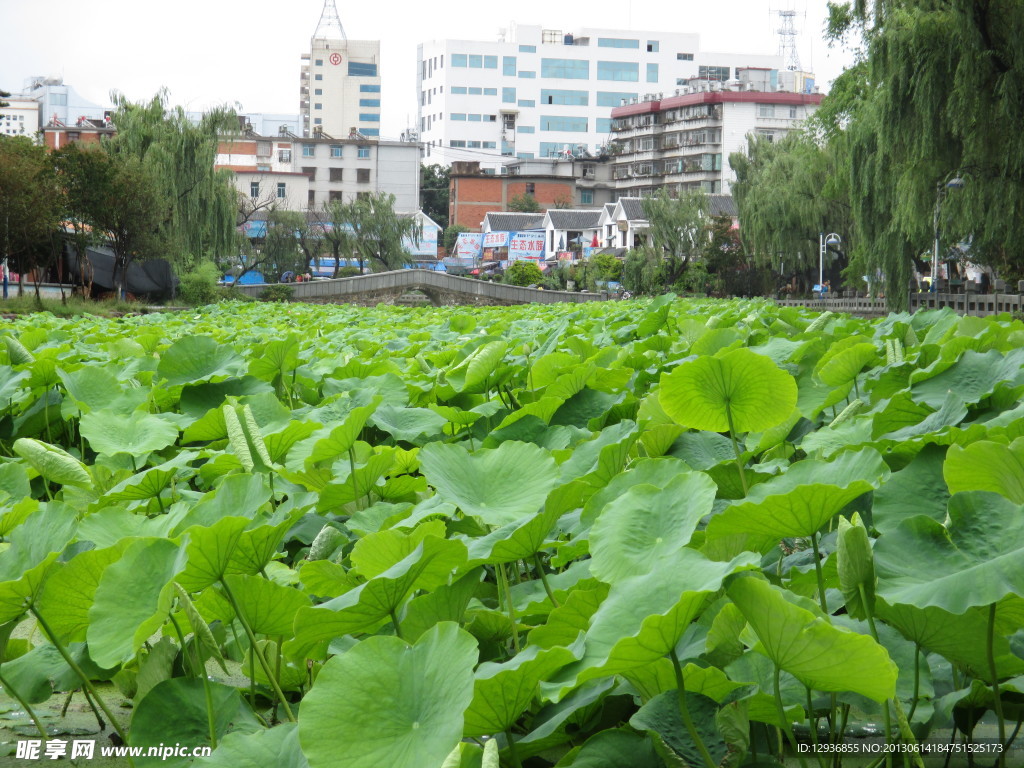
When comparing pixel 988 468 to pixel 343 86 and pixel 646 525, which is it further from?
pixel 343 86

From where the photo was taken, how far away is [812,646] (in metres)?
0.54

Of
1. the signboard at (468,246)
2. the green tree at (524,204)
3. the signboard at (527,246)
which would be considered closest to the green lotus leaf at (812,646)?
the signboard at (527,246)

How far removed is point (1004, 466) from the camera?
75cm

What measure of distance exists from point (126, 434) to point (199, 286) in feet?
79.7

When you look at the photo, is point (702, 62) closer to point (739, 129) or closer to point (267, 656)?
point (739, 129)


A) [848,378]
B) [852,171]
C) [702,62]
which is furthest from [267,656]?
[702,62]

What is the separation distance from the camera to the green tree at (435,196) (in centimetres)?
7069

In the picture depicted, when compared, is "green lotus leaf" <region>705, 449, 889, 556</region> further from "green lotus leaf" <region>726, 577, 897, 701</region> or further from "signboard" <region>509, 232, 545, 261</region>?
"signboard" <region>509, 232, 545, 261</region>

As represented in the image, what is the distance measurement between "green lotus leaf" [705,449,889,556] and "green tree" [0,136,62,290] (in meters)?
20.0

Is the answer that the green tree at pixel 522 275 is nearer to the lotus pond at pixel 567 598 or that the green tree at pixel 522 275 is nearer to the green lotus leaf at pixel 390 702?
the lotus pond at pixel 567 598

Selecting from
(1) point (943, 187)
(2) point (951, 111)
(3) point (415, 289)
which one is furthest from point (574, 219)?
(2) point (951, 111)

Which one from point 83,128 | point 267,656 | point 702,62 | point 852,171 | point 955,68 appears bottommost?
point 267,656

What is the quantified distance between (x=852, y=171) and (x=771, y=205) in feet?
45.8

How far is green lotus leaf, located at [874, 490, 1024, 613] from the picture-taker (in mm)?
633
